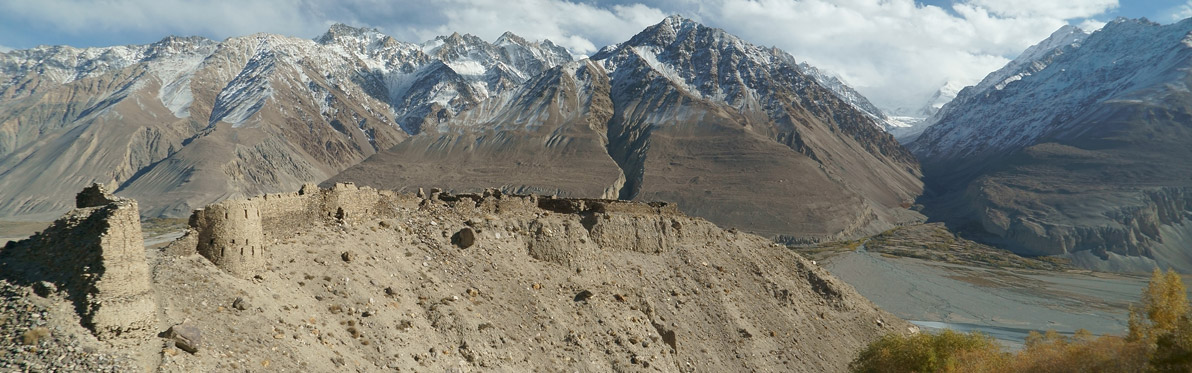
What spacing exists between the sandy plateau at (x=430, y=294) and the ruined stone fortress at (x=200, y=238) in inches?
1.5

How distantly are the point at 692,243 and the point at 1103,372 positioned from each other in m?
16.7

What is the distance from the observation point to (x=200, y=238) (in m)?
14.5

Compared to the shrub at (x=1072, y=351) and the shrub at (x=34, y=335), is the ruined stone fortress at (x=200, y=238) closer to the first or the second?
the shrub at (x=34, y=335)

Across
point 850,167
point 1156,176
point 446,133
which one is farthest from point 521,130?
point 1156,176

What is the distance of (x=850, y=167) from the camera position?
184 m

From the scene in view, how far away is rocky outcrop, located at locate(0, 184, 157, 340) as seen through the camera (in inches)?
430

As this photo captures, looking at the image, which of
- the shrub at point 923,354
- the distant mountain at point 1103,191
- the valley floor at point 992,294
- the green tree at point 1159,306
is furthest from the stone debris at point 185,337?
the distant mountain at point 1103,191

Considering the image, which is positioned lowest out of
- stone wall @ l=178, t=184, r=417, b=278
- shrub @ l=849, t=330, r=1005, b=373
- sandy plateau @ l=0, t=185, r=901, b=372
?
shrub @ l=849, t=330, r=1005, b=373

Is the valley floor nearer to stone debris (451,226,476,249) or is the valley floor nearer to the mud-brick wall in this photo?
stone debris (451,226,476,249)

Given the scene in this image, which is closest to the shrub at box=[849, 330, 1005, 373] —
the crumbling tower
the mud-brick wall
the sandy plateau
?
the sandy plateau

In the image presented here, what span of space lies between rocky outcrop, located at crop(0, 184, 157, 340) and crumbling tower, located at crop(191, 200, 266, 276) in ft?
8.95

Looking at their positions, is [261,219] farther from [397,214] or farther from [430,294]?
[397,214]

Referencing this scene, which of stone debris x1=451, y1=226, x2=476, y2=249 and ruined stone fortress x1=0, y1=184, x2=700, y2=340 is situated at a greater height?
ruined stone fortress x1=0, y1=184, x2=700, y2=340

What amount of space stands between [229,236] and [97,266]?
11.7 ft
